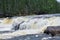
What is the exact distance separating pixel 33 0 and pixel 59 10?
10.1m

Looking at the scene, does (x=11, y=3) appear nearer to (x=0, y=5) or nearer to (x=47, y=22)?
(x=0, y=5)

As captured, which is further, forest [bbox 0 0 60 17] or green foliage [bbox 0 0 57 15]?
green foliage [bbox 0 0 57 15]

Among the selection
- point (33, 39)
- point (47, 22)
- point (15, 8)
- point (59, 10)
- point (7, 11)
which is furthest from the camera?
point (59, 10)

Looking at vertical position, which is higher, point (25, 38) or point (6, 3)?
point (25, 38)

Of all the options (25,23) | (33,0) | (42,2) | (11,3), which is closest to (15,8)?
(11,3)

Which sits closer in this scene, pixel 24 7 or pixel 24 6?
pixel 24 6

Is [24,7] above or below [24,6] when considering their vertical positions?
below

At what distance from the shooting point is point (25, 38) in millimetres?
9242

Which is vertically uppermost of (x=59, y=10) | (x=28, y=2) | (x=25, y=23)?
(x=25, y=23)

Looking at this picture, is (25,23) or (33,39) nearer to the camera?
(33,39)

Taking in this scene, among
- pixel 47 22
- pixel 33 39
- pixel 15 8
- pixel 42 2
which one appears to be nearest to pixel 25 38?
pixel 33 39

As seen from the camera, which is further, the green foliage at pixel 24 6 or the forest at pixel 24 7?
the green foliage at pixel 24 6

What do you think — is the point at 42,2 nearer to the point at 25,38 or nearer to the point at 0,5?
the point at 0,5

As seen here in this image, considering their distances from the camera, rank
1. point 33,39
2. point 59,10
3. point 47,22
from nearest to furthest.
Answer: point 33,39, point 47,22, point 59,10
